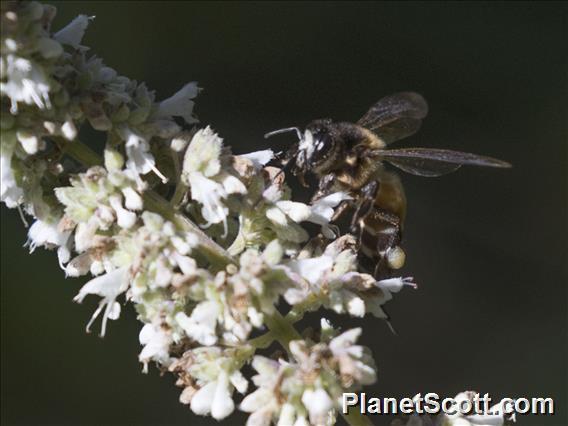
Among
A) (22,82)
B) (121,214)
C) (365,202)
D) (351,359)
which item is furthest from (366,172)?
(22,82)

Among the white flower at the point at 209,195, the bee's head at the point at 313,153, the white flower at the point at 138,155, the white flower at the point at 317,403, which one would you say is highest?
the bee's head at the point at 313,153

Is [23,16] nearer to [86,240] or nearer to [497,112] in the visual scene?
[86,240]

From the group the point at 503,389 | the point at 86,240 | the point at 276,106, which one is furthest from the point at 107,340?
the point at 86,240

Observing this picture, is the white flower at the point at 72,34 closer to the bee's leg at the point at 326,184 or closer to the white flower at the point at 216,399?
the bee's leg at the point at 326,184

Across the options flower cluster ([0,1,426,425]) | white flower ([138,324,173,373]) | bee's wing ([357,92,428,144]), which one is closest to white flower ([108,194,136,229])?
flower cluster ([0,1,426,425])

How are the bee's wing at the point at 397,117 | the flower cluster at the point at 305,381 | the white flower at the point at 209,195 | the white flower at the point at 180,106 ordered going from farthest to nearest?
the bee's wing at the point at 397,117 → the white flower at the point at 180,106 → the white flower at the point at 209,195 → the flower cluster at the point at 305,381

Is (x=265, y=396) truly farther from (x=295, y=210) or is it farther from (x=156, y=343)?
(x=295, y=210)

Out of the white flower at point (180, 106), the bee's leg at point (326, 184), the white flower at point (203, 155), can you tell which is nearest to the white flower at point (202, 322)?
the white flower at point (203, 155)

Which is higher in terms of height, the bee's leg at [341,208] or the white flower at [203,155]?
the bee's leg at [341,208]
